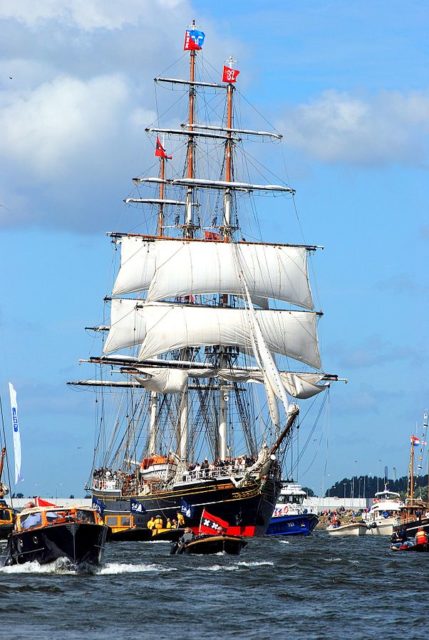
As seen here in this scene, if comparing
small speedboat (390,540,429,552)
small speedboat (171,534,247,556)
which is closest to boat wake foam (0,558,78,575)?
small speedboat (171,534,247,556)

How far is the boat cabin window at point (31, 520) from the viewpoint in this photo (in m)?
62.1

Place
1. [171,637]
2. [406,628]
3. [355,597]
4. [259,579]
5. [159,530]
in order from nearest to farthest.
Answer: [171,637] < [406,628] < [355,597] < [259,579] < [159,530]

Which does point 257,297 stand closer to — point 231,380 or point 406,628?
point 231,380

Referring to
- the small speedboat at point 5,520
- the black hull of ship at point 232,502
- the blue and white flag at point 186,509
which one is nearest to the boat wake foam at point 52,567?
the small speedboat at point 5,520

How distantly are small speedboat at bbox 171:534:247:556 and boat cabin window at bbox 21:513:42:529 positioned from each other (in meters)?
16.0

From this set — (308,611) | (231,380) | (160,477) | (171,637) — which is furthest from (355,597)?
(231,380)

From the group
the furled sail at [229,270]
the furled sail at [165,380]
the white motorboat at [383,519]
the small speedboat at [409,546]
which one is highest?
the furled sail at [229,270]

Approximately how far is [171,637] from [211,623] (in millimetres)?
3636

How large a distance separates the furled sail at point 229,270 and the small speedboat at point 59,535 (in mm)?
70646

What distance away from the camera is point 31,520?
6241cm

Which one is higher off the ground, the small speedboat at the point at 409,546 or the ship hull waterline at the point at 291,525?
→ the ship hull waterline at the point at 291,525

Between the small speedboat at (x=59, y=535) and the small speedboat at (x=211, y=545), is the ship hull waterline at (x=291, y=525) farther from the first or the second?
the small speedboat at (x=59, y=535)

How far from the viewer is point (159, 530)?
110 m

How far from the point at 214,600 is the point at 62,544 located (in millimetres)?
7443
